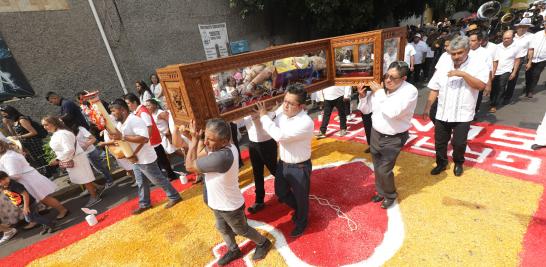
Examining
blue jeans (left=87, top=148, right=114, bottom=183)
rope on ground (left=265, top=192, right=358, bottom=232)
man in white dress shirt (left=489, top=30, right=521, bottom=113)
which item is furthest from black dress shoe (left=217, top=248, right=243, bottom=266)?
man in white dress shirt (left=489, top=30, right=521, bottom=113)

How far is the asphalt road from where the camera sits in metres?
4.38

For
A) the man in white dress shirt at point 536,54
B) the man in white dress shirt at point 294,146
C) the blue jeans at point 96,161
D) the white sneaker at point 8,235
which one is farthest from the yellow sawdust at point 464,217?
the white sneaker at point 8,235

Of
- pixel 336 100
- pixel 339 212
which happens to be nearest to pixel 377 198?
pixel 339 212

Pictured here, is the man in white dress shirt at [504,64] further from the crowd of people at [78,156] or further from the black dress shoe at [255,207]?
the crowd of people at [78,156]

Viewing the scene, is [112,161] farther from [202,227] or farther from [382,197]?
[382,197]

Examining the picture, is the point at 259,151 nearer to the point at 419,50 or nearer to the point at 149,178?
the point at 149,178

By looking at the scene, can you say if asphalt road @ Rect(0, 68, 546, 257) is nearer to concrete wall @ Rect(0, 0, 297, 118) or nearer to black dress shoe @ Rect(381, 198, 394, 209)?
concrete wall @ Rect(0, 0, 297, 118)

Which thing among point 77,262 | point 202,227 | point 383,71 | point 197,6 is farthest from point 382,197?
point 197,6

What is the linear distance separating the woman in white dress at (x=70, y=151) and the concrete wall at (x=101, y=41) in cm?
392

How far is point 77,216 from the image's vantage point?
4.85 meters

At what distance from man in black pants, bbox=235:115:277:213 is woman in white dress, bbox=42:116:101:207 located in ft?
11.2

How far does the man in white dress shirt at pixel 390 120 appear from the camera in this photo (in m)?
2.95

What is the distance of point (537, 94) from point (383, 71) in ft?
22.2

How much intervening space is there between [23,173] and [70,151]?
2.30ft
